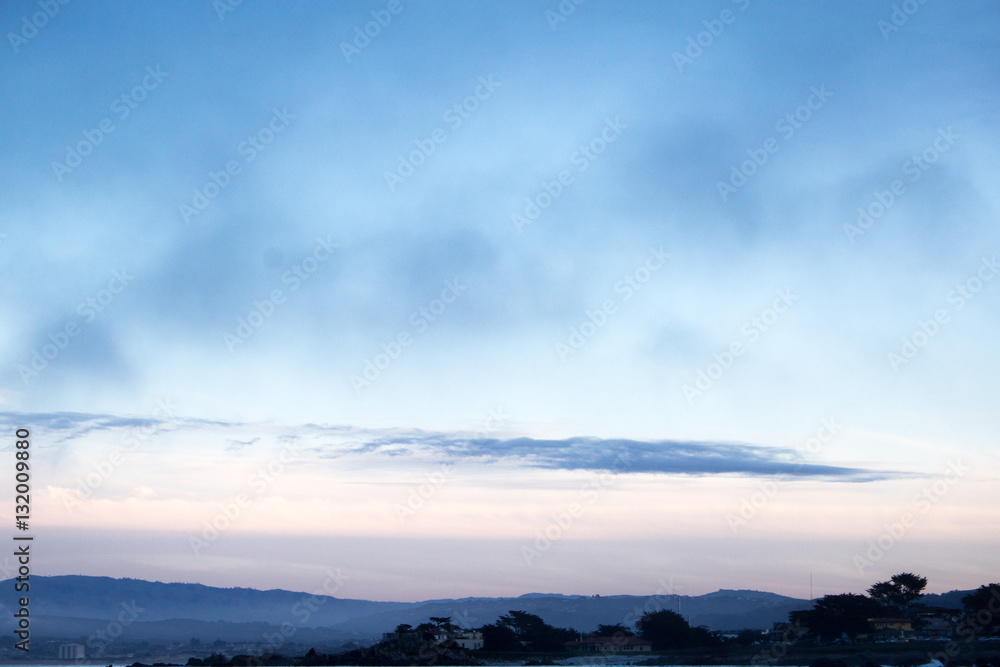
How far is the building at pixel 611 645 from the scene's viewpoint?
92.1 meters

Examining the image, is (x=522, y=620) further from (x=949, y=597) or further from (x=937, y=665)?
(x=949, y=597)

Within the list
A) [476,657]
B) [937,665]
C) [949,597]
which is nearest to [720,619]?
[949,597]

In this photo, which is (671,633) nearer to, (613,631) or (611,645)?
(611,645)

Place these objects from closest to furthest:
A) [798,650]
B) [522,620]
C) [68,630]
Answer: [798,650], [522,620], [68,630]

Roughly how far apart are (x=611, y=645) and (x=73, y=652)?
6257 cm

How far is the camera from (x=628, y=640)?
94.6 metres

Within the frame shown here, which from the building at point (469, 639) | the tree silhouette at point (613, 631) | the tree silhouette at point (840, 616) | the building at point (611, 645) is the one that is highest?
the tree silhouette at point (840, 616)

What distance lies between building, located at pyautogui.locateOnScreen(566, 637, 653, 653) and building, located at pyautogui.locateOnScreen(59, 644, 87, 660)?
5617 centimetres

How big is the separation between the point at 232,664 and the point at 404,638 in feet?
82.0

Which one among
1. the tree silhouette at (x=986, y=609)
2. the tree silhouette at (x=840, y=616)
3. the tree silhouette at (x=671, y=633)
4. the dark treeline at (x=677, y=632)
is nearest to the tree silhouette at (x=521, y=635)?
the dark treeline at (x=677, y=632)

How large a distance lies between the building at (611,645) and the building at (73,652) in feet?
184

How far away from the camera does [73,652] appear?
320 feet

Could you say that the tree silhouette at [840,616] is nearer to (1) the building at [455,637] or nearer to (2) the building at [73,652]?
(1) the building at [455,637]

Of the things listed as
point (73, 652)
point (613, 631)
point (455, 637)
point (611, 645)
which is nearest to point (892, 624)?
point (611, 645)
